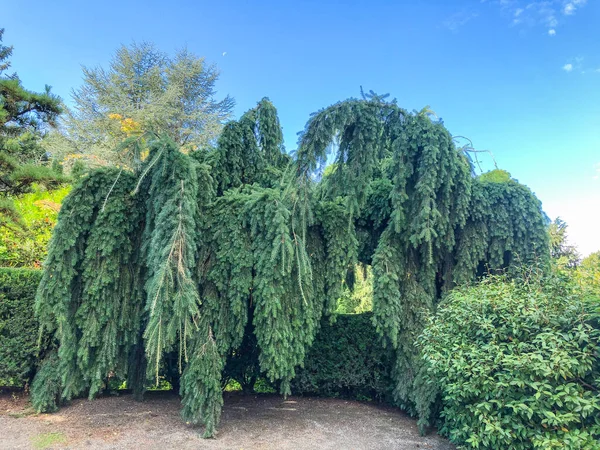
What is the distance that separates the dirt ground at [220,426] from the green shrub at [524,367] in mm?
1277

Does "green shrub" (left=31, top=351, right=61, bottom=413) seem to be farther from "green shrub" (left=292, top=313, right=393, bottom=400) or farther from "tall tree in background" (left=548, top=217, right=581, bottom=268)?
"tall tree in background" (left=548, top=217, right=581, bottom=268)

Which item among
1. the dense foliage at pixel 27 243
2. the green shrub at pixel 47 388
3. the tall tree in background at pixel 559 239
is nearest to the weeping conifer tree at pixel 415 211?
the tall tree in background at pixel 559 239

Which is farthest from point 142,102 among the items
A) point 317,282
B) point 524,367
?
point 524,367

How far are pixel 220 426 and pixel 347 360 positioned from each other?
2.22 meters

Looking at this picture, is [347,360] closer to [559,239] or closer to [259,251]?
[259,251]

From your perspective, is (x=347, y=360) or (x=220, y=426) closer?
(x=220, y=426)

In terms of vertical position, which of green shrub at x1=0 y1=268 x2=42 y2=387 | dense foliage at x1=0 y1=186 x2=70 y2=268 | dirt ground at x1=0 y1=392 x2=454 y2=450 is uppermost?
dense foliage at x1=0 y1=186 x2=70 y2=268

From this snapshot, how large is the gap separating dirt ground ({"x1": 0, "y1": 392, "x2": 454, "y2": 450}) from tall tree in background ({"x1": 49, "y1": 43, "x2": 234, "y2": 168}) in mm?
14956

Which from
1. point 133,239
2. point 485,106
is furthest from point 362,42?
point 133,239

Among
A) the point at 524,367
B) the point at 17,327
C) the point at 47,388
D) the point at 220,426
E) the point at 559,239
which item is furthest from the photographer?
the point at 559,239

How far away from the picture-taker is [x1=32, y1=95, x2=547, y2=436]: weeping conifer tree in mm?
3977

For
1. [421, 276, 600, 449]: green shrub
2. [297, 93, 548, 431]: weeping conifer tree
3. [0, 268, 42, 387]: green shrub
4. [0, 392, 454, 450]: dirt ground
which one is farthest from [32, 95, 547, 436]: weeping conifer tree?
[421, 276, 600, 449]: green shrub

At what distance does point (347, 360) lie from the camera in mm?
5668

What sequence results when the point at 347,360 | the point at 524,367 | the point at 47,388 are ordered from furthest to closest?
1. the point at 347,360
2. the point at 47,388
3. the point at 524,367
